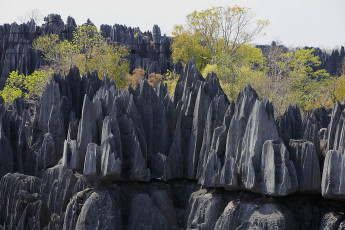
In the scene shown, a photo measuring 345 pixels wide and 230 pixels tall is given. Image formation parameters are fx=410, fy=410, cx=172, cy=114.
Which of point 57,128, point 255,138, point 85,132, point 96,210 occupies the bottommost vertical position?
point 96,210

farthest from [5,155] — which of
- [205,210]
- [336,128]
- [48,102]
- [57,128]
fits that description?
[336,128]

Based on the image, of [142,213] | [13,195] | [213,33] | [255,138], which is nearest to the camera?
[255,138]

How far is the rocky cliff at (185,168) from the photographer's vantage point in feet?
30.5

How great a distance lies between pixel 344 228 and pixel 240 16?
109 ft

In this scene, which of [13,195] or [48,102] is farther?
[48,102]

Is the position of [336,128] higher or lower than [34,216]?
higher

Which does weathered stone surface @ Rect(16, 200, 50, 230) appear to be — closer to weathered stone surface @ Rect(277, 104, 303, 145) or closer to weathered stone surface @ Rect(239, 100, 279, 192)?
weathered stone surface @ Rect(239, 100, 279, 192)

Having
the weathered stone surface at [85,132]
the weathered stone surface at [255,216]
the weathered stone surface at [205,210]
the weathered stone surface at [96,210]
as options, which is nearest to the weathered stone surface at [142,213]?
the weathered stone surface at [96,210]

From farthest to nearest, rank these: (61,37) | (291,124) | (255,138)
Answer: (61,37)
(291,124)
(255,138)

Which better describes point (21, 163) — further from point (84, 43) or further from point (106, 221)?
point (84, 43)

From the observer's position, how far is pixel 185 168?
12.4 m

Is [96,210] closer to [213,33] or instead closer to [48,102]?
[48,102]

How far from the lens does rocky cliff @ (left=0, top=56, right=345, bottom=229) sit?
9281 millimetres

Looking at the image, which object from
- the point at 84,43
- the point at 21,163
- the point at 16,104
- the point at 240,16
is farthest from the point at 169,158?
the point at 84,43
